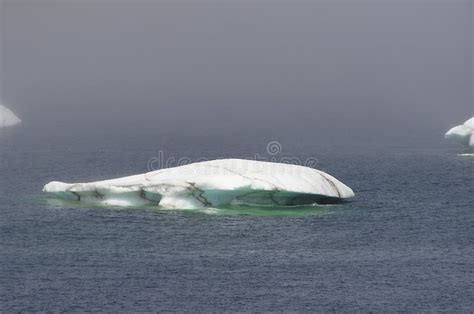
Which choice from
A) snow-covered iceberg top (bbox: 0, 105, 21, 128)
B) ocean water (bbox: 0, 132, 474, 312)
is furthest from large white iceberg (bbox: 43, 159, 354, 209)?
snow-covered iceberg top (bbox: 0, 105, 21, 128)

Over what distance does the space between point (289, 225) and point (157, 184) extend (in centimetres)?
941

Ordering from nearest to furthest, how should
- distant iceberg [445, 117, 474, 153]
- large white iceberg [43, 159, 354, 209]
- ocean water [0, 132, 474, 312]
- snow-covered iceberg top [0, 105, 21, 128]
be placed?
ocean water [0, 132, 474, 312]
large white iceberg [43, 159, 354, 209]
distant iceberg [445, 117, 474, 153]
snow-covered iceberg top [0, 105, 21, 128]

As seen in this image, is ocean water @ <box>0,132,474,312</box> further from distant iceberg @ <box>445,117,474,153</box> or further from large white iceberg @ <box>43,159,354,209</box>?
distant iceberg @ <box>445,117,474,153</box>

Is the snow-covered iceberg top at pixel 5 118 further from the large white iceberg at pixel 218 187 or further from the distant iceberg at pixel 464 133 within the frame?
the large white iceberg at pixel 218 187

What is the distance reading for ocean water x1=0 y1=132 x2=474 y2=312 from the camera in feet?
166

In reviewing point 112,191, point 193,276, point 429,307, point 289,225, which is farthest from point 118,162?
point 429,307

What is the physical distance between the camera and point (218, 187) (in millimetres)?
69625

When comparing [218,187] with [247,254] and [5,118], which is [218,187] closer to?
[247,254]

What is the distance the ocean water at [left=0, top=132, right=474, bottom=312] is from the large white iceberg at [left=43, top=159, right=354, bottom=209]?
38.4 inches

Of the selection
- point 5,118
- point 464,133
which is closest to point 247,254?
point 464,133

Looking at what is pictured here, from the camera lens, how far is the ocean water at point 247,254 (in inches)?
1991

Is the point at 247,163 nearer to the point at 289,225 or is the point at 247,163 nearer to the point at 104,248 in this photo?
the point at 289,225

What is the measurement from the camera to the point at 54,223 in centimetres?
6681

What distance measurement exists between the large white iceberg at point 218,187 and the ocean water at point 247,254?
98cm
